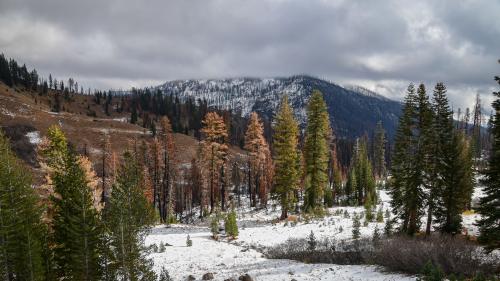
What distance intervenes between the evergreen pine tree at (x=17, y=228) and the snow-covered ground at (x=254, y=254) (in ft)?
21.6

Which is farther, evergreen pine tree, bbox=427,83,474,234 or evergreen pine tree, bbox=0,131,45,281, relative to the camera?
evergreen pine tree, bbox=427,83,474,234

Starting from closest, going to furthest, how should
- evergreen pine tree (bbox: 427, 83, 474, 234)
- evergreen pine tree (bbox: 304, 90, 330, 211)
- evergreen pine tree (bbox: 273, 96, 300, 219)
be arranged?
evergreen pine tree (bbox: 427, 83, 474, 234) < evergreen pine tree (bbox: 273, 96, 300, 219) < evergreen pine tree (bbox: 304, 90, 330, 211)

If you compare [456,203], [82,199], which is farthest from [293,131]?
[82,199]

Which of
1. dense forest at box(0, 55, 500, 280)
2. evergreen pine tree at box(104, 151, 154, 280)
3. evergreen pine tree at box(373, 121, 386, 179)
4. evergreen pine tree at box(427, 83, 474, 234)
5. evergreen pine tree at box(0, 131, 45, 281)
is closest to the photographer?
evergreen pine tree at box(104, 151, 154, 280)

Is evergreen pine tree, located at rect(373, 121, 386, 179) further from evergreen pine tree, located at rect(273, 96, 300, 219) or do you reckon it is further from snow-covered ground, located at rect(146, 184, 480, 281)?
snow-covered ground, located at rect(146, 184, 480, 281)

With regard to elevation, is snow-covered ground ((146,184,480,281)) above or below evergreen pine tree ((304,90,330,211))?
below

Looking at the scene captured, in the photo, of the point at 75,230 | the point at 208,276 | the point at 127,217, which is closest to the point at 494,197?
the point at 208,276

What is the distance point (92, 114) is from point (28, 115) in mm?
64424

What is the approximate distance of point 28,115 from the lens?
112 meters

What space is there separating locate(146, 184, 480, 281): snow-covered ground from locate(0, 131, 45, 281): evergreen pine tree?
659cm

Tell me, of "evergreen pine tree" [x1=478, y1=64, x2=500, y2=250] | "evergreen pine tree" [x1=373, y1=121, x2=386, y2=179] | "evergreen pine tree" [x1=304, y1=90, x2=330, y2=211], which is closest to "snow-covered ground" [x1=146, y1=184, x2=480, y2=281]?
"evergreen pine tree" [x1=304, y1=90, x2=330, y2=211]

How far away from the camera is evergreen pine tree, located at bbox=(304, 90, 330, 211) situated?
38969mm

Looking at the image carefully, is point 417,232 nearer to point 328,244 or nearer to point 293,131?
point 328,244

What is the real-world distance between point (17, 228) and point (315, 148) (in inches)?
1113
